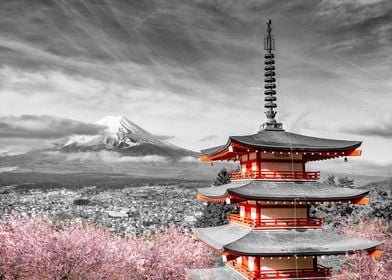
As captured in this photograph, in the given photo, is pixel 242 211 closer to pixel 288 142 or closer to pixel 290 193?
pixel 290 193

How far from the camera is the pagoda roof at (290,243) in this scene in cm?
1991

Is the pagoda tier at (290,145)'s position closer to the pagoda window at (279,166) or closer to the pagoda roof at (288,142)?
the pagoda roof at (288,142)

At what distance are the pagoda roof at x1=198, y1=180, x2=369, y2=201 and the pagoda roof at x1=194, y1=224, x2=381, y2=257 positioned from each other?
190 cm

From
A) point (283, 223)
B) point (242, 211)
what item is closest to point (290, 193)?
point (283, 223)

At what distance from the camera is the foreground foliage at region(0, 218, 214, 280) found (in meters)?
36.1

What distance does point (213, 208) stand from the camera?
184ft

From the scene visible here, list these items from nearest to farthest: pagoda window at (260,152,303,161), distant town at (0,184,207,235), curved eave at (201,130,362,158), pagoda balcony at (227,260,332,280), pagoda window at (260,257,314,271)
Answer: pagoda balcony at (227,260,332,280) → curved eave at (201,130,362,158) → pagoda window at (260,257,314,271) → pagoda window at (260,152,303,161) → distant town at (0,184,207,235)

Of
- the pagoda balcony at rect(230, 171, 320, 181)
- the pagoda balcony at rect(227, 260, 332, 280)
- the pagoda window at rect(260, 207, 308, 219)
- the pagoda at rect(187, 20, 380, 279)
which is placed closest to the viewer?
the pagoda at rect(187, 20, 380, 279)

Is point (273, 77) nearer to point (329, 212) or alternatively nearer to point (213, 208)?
point (213, 208)

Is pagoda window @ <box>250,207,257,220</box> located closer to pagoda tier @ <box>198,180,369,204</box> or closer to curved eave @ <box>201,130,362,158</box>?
pagoda tier @ <box>198,180,369,204</box>

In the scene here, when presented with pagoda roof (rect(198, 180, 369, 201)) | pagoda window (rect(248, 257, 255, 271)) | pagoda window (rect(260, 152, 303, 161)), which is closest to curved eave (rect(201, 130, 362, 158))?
pagoda window (rect(260, 152, 303, 161))

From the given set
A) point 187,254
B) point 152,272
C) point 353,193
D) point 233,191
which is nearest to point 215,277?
point 233,191

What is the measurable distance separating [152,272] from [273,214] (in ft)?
72.5

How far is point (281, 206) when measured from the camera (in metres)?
22.1
